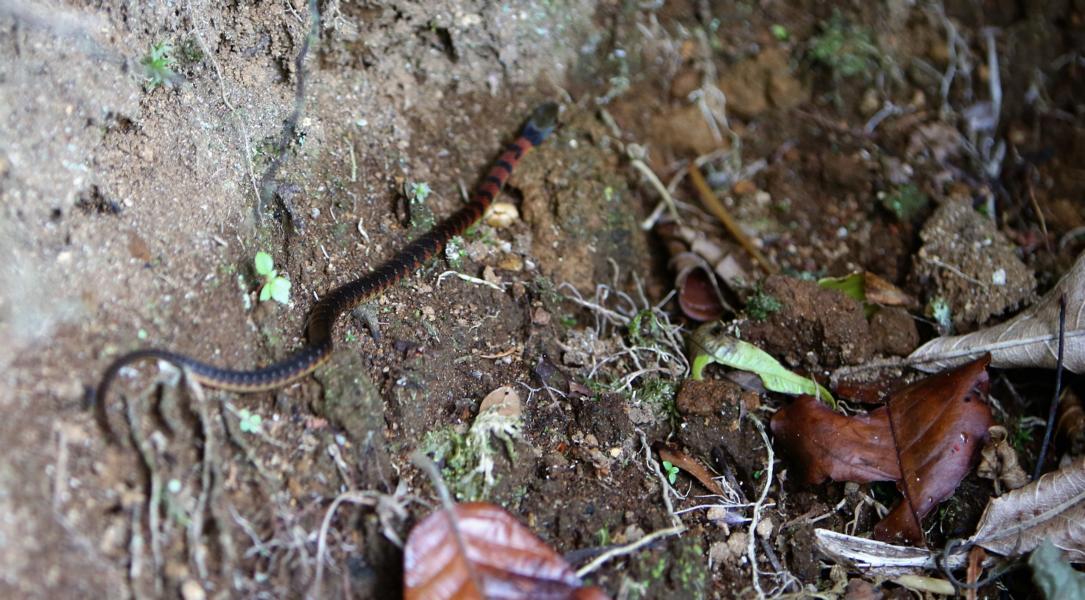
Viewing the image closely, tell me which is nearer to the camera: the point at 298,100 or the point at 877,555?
the point at 877,555

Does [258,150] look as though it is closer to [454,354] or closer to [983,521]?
[454,354]

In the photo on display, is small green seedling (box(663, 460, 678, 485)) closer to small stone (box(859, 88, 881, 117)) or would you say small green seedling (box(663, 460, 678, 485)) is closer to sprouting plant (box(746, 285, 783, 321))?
sprouting plant (box(746, 285, 783, 321))

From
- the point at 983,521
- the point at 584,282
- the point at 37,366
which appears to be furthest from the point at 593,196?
the point at 37,366

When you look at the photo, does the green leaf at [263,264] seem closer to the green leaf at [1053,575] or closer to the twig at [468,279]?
the twig at [468,279]

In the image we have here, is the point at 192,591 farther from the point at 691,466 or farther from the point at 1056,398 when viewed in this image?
the point at 1056,398

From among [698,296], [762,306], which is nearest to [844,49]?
[698,296]

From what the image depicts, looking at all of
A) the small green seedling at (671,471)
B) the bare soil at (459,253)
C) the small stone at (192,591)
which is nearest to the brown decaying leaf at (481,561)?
the bare soil at (459,253)

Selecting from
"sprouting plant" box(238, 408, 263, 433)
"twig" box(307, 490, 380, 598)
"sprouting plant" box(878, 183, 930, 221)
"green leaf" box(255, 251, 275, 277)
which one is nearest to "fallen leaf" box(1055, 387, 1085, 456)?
"sprouting plant" box(878, 183, 930, 221)
